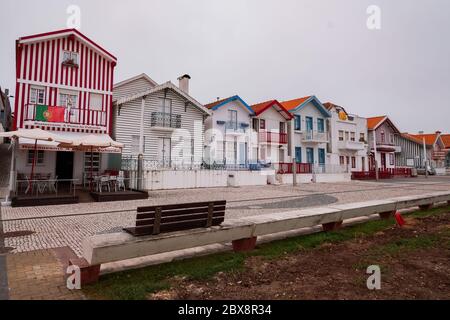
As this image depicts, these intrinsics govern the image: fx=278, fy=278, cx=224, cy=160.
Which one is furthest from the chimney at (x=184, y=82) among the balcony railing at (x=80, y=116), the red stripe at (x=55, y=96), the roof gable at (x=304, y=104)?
the roof gable at (x=304, y=104)

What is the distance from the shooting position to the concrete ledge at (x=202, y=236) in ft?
12.1

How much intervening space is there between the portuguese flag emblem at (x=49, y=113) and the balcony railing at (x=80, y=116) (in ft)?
0.64

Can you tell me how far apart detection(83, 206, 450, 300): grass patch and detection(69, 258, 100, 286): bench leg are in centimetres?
11

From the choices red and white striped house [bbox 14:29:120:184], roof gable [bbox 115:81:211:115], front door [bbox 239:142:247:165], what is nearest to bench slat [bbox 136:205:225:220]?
red and white striped house [bbox 14:29:120:184]

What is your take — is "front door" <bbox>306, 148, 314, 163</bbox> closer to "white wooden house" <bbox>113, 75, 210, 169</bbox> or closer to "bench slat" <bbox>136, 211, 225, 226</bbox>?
"white wooden house" <bbox>113, 75, 210, 169</bbox>

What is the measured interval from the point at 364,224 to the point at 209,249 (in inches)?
173

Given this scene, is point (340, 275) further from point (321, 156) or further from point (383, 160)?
point (383, 160)

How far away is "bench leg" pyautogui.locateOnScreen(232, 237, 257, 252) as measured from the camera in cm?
510

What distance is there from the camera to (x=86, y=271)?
3.67 meters

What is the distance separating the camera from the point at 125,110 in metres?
20.0

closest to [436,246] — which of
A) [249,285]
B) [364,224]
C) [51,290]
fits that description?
[364,224]

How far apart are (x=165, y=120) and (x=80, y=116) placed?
6.00m
